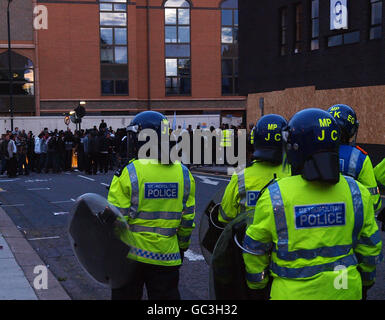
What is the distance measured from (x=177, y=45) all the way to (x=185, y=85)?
11.9ft

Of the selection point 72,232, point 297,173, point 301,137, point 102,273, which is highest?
point 301,137

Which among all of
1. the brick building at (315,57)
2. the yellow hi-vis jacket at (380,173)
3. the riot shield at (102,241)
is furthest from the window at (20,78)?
the riot shield at (102,241)

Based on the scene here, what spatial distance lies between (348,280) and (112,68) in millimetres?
47146

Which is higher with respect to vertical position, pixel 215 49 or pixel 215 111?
pixel 215 49

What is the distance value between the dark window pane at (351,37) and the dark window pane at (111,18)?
30.6 metres

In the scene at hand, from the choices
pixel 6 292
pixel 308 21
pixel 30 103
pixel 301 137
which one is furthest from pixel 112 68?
pixel 301 137

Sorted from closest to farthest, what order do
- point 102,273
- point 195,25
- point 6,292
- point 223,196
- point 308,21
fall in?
point 102,273 → point 223,196 → point 6,292 → point 308,21 → point 195,25

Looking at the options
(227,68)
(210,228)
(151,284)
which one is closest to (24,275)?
(210,228)

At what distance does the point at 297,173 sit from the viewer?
3.05 meters

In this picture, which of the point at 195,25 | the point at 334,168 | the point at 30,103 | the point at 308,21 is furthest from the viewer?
the point at 195,25

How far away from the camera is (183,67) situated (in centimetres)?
5066

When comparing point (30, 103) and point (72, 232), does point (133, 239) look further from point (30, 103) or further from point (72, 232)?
point (30, 103)

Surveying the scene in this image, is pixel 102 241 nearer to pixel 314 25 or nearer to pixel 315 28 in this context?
pixel 315 28

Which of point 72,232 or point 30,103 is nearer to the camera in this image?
point 72,232
